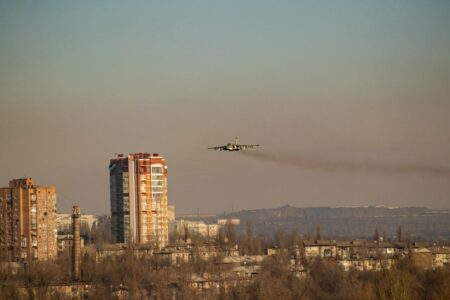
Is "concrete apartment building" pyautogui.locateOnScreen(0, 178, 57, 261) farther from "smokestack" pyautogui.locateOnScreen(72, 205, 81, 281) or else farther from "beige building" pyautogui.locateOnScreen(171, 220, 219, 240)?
"beige building" pyautogui.locateOnScreen(171, 220, 219, 240)

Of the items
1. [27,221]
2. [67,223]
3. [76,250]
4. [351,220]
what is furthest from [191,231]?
[351,220]

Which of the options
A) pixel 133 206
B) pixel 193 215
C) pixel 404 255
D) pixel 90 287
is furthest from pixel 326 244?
pixel 193 215

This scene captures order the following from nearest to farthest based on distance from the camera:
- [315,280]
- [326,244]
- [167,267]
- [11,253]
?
1. [315,280]
2. [167,267]
3. [11,253]
4. [326,244]

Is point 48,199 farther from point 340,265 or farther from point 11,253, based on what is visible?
point 340,265

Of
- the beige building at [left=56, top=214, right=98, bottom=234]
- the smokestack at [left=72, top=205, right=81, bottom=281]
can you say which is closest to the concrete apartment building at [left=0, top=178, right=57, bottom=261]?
the smokestack at [left=72, top=205, right=81, bottom=281]

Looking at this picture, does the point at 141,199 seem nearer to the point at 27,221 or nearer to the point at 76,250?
the point at 27,221

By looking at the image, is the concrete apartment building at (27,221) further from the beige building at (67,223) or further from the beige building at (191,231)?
the beige building at (67,223)
